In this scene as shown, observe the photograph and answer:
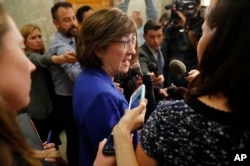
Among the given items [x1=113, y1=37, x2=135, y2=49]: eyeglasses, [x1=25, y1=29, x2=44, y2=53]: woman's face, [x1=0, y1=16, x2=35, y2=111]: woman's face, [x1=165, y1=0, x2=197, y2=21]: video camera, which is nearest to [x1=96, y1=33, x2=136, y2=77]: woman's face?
[x1=113, y1=37, x2=135, y2=49]: eyeglasses

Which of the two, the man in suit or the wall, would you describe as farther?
the wall

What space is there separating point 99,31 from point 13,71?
58cm

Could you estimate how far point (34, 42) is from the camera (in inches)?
103

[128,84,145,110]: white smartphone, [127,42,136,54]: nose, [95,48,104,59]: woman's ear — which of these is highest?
[95,48,104,59]: woman's ear

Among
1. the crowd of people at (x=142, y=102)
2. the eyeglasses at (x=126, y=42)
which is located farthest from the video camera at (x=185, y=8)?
the eyeglasses at (x=126, y=42)

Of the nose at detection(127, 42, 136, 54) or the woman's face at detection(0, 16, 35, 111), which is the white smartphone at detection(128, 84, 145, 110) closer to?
the nose at detection(127, 42, 136, 54)

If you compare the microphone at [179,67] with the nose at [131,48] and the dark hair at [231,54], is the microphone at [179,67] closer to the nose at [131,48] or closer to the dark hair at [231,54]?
the nose at [131,48]

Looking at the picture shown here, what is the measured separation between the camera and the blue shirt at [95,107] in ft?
→ 3.59

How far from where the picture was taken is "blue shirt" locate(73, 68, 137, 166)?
109 cm

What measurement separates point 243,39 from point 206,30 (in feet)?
0.34

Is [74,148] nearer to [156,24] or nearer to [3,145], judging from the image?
[156,24]

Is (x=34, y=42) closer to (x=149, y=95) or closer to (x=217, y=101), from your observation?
(x=149, y=95)

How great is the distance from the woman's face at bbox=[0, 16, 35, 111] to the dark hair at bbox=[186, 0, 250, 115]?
0.41 metres

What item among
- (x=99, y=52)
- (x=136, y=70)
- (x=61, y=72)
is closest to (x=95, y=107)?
(x=99, y=52)
